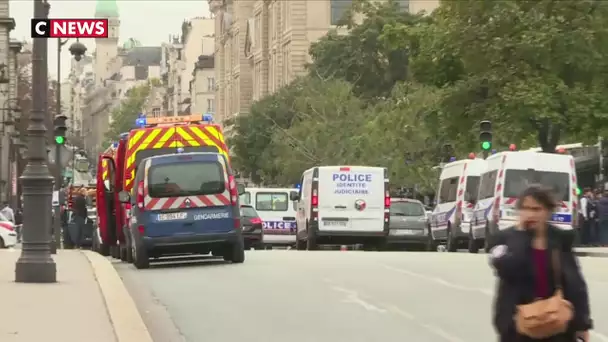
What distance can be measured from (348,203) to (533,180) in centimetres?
710

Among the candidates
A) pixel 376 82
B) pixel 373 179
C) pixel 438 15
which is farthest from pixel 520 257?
pixel 376 82

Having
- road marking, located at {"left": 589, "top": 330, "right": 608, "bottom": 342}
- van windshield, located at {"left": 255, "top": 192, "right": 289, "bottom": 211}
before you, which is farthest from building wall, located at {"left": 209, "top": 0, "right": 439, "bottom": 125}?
road marking, located at {"left": 589, "top": 330, "right": 608, "bottom": 342}

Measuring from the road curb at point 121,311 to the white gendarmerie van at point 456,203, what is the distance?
723 inches

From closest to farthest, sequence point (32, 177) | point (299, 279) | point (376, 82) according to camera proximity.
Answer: point (32, 177), point (299, 279), point (376, 82)

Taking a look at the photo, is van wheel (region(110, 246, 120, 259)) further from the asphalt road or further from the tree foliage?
the tree foliage

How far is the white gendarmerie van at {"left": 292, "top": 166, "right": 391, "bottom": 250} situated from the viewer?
3900 cm

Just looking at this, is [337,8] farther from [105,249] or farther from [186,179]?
[186,179]

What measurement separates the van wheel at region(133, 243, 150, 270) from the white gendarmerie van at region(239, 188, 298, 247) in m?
22.5

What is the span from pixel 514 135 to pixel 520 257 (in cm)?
3991

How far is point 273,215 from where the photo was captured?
49188 millimetres

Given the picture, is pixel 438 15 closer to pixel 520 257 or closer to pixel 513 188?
pixel 513 188

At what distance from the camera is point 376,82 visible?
88.2 meters

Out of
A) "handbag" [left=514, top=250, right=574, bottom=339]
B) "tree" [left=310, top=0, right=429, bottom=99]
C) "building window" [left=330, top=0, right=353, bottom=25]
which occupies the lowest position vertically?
"handbag" [left=514, top=250, right=574, bottom=339]

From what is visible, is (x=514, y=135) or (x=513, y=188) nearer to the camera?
(x=513, y=188)
